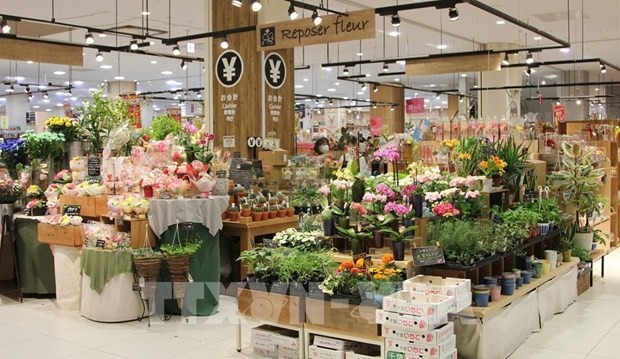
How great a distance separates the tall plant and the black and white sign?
436 centimetres

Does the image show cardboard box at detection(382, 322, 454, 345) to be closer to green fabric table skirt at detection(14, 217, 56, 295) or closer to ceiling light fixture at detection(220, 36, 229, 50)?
green fabric table skirt at detection(14, 217, 56, 295)

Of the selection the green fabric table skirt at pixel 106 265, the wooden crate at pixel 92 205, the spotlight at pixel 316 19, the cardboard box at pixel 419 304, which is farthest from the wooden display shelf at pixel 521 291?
the wooden crate at pixel 92 205

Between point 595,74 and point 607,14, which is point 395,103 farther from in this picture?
point 607,14

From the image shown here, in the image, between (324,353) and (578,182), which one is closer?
(324,353)

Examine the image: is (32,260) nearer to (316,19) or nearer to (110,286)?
(110,286)

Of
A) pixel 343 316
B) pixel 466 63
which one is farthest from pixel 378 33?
pixel 343 316

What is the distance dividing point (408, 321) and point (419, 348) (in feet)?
0.63

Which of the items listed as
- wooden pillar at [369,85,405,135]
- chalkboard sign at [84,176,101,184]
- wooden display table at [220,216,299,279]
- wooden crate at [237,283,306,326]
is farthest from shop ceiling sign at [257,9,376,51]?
wooden pillar at [369,85,405,135]

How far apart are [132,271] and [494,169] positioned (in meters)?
3.47

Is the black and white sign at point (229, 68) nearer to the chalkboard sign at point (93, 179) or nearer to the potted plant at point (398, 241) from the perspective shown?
the chalkboard sign at point (93, 179)

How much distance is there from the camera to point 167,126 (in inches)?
293

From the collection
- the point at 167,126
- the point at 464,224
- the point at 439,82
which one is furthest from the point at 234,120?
the point at 439,82

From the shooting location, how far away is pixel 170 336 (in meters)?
5.55

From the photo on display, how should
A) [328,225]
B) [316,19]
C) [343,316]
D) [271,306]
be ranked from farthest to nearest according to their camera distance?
1. [316,19]
2. [328,225]
3. [271,306]
4. [343,316]
